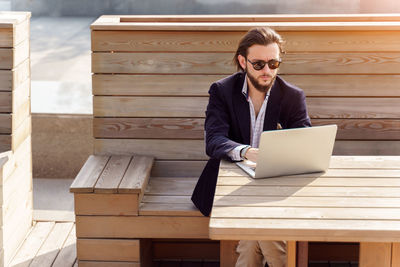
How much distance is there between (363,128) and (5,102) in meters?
1.97

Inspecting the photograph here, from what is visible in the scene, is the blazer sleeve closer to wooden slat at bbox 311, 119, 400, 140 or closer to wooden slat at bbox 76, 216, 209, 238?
wooden slat at bbox 76, 216, 209, 238

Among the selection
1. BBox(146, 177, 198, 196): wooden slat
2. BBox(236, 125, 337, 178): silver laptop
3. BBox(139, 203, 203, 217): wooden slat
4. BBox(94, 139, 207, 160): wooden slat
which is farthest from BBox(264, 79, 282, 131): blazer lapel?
BBox(94, 139, 207, 160): wooden slat

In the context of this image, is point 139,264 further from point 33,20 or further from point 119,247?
point 33,20

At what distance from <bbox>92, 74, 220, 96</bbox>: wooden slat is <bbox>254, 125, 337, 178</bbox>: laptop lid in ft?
4.15

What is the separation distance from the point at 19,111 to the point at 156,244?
3.50ft

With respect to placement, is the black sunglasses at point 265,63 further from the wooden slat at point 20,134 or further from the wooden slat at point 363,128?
the wooden slat at point 20,134

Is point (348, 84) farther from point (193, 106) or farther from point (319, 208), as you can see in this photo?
point (319, 208)

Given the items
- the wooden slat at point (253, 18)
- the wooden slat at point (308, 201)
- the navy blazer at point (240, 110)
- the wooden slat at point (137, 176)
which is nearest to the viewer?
the wooden slat at point (308, 201)

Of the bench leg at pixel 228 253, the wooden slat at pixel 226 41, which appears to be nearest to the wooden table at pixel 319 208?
the bench leg at pixel 228 253

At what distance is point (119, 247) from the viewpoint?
371 cm

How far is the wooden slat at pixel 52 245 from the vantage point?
4.06m

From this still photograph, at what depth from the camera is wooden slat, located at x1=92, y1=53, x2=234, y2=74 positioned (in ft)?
13.4

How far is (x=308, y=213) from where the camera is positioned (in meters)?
2.54

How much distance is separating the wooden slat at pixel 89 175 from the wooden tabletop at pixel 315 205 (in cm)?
85
